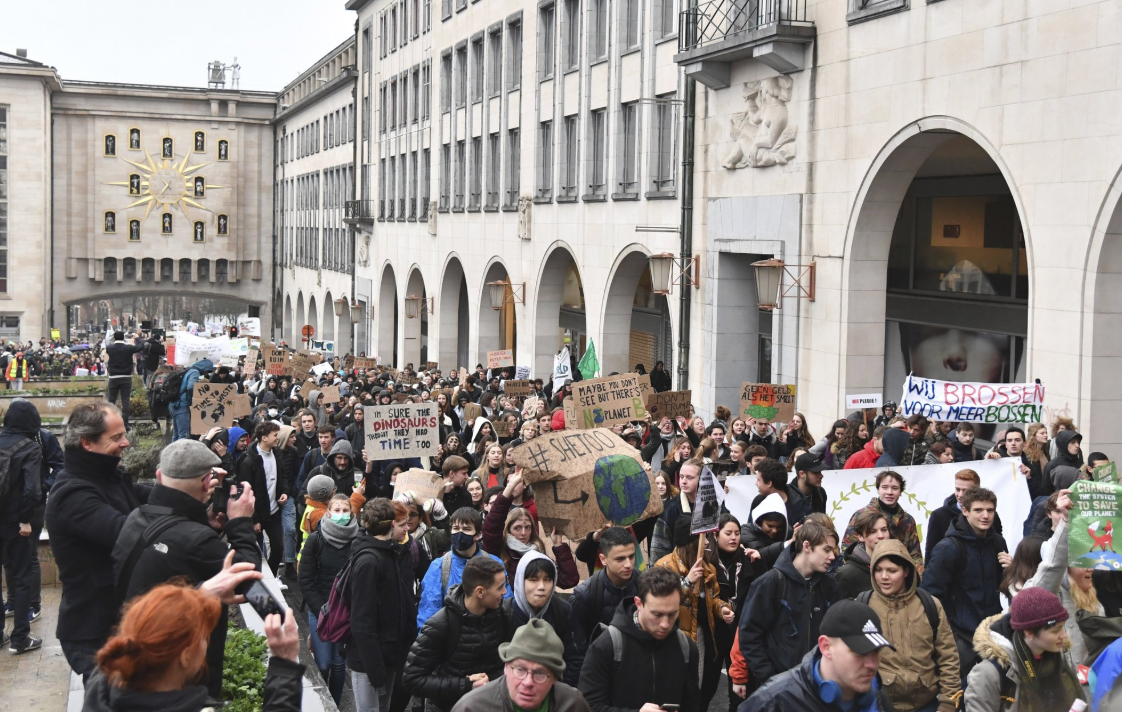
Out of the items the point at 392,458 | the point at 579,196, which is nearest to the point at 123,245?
the point at 579,196

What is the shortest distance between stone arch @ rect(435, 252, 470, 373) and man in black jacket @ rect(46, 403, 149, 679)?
34467 millimetres

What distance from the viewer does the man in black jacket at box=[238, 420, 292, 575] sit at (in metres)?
12.8

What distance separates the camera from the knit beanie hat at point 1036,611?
5934 mm

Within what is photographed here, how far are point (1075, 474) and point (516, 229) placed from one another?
24.7m

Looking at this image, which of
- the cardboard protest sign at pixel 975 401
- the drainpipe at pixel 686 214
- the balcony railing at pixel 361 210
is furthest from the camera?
the balcony railing at pixel 361 210

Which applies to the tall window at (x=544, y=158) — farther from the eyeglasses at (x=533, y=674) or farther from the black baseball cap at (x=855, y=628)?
the black baseball cap at (x=855, y=628)

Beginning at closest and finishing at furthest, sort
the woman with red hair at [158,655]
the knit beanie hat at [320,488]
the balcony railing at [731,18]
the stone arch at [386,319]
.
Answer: the woman with red hair at [158,655] < the knit beanie hat at [320,488] < the balcony railing at [731,18] < the stone arch at [386,319]

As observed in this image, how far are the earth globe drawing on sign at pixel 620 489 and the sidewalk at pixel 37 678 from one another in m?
3.67

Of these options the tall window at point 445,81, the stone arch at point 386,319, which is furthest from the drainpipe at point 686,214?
the stone arch at point 386,319

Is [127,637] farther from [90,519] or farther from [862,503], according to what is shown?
[862,503]

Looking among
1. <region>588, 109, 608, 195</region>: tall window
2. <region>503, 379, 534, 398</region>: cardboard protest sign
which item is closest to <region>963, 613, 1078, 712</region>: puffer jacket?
<region>503, 379, 534, 398</region>: cardboard protest sign

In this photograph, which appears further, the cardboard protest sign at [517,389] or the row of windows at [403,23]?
the row of windows at [403,23]

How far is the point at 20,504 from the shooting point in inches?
366

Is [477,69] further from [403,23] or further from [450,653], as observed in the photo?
[450,653]
